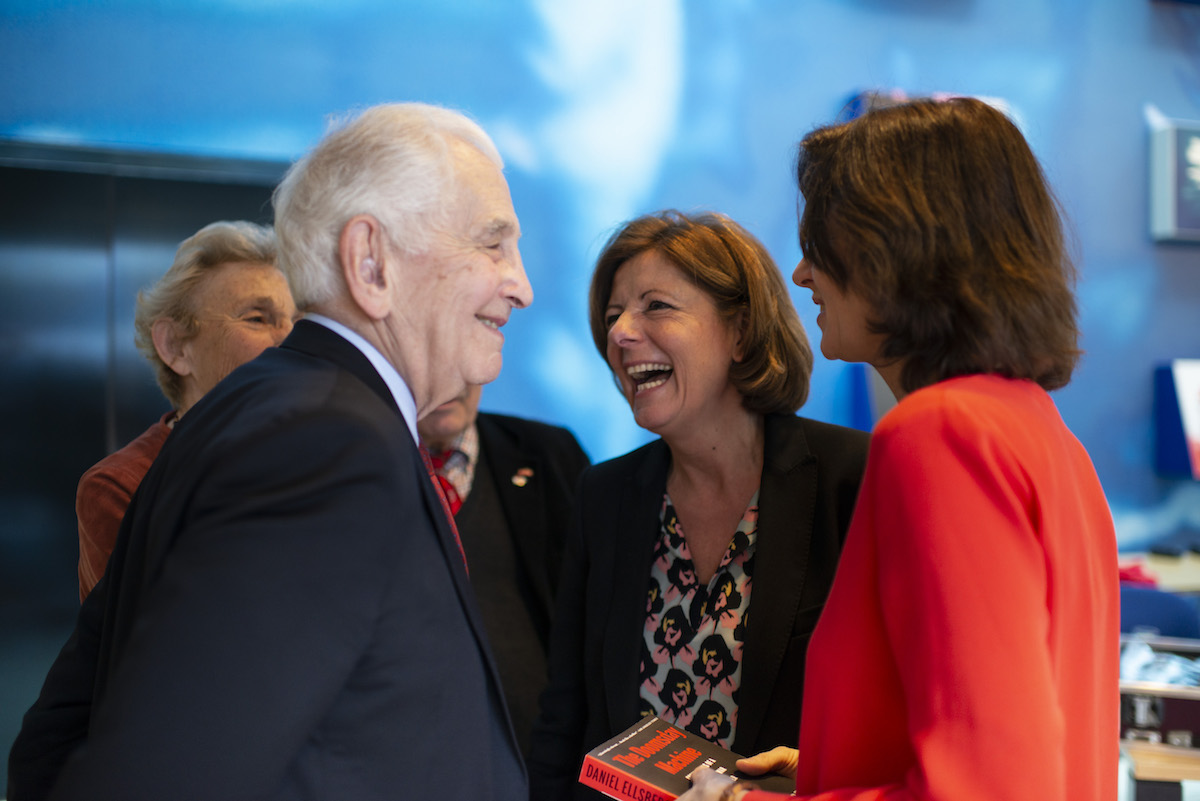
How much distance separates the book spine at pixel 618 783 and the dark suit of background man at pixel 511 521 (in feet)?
3.90

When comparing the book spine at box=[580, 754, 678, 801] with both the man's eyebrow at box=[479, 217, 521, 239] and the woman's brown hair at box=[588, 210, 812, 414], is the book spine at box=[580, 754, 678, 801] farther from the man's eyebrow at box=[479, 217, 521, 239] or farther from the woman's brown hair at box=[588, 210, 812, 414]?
the woman's brown hair at box=[588, 210, 812, 414]

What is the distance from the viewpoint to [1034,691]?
2.67ft

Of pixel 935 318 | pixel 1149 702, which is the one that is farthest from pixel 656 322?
pixel 1149 702

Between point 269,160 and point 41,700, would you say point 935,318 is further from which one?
point 269,160

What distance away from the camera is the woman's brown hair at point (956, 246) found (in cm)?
94

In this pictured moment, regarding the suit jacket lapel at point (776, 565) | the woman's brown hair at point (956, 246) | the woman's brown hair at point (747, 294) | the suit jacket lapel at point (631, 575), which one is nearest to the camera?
the woman's brown hair at point (956, 246)

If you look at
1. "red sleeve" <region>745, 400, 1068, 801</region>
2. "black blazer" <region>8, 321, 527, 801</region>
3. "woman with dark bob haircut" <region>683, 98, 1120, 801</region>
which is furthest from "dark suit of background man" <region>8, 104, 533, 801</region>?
"red sleeve" <region>745, 400, 1068, 801</region>

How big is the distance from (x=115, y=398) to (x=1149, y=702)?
3.43 m

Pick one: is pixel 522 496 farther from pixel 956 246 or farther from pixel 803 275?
pixel 956 246

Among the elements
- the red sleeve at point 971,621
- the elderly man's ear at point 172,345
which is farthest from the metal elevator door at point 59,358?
the red sleeve at point 971,621

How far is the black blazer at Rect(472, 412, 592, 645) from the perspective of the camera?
2404mm

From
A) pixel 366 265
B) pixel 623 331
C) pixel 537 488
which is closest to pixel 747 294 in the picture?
pixel 623 331

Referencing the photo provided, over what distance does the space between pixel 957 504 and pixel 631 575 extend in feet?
3.51

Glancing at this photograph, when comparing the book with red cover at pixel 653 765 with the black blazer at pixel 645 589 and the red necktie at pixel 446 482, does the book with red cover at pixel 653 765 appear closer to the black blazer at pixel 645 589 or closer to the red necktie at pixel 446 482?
the black blazer at pixel 645 589
